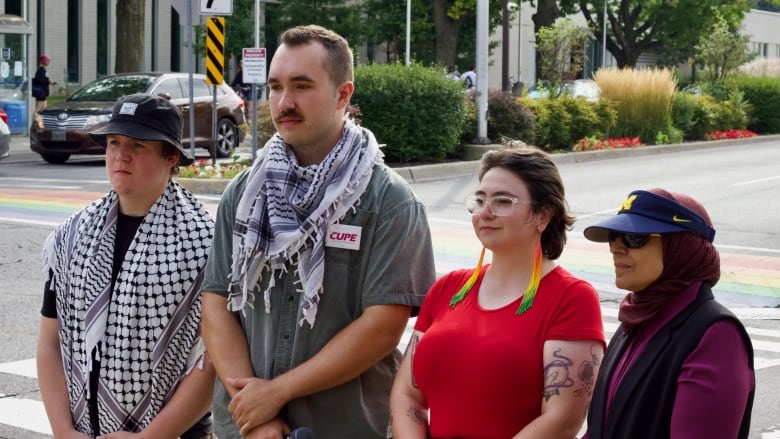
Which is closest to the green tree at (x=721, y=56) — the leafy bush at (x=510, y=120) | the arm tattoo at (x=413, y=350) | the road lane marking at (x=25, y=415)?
the leafy bush at (x=510, y=120)

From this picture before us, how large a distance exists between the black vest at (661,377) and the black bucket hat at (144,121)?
5.64ft

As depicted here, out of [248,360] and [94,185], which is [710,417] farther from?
[94,185]

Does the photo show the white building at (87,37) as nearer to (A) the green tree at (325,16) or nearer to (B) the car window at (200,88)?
(A) the green tree at (325,16)

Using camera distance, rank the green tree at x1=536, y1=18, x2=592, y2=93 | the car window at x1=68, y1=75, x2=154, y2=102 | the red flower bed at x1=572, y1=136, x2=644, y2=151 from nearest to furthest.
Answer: the car window at x1=68, y1=75, x2=154, y2=102, the red flower bed at x1=572, y1=136, x2=644, y2=151, the green tree at x1=536, y1=18, x2=592, y2=93

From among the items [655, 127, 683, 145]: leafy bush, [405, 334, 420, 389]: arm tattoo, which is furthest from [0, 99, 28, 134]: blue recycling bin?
[405, 334, 420, 389]: arm tattoo

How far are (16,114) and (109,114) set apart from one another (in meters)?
8.07

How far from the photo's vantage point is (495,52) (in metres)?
65.8

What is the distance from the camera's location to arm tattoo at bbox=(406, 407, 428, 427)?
11.3 feet

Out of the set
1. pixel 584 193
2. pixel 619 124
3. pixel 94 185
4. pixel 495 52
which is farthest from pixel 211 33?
pixel 495 52

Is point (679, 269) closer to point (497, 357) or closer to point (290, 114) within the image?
point (497, 357)

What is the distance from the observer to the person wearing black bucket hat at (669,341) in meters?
2.91

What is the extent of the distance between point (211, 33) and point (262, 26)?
28651 millimetres

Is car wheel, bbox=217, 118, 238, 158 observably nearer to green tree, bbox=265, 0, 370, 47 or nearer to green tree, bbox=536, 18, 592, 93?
green tree, bbox=536, 18, 592, 93

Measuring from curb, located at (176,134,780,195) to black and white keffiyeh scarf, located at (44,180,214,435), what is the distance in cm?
1109
